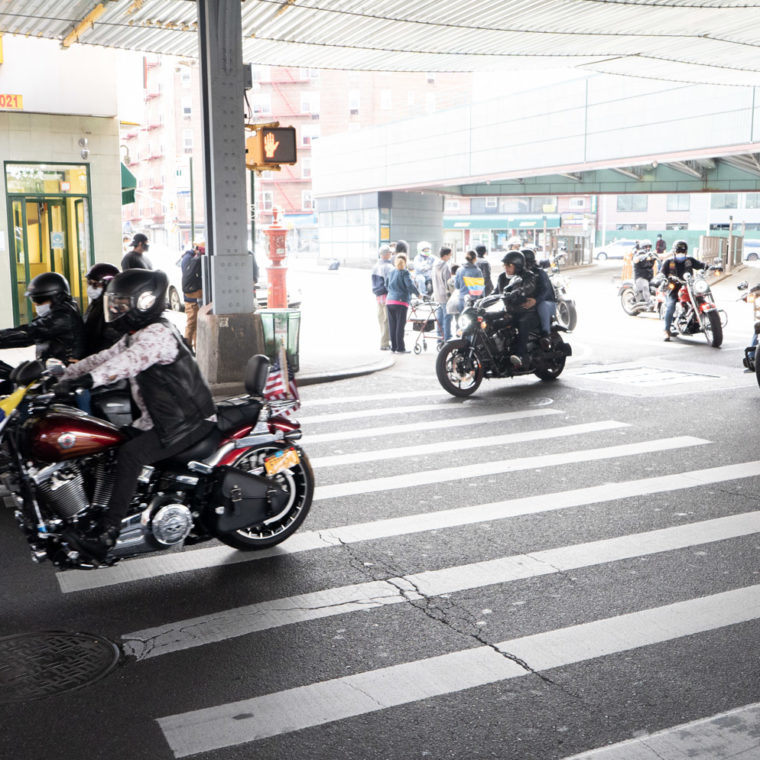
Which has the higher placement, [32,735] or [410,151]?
[410,151]

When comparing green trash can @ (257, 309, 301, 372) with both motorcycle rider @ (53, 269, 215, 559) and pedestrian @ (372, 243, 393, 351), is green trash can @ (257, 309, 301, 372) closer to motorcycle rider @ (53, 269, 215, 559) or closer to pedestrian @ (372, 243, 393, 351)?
pedestrian @ (372, 243, 393, 351)

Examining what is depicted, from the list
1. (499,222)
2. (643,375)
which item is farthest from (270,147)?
(499,222)

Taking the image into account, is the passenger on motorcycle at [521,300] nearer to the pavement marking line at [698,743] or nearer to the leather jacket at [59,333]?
the leather jacket at [59,333]

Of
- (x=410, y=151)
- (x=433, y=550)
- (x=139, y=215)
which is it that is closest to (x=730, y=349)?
(x=433, y=550)

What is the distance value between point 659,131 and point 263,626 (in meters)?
37.3

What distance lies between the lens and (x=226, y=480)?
5.69 metres

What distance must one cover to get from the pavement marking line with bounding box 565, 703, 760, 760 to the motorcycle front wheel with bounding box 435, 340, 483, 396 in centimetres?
838

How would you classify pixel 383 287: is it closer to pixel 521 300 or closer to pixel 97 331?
pixel 521 300

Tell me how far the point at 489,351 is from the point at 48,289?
263 inches

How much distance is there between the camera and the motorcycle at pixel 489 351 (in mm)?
12258

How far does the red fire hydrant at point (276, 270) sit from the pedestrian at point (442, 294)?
284 cm

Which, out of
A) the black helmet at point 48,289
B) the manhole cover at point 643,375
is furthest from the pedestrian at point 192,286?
the black helmet at point 48,289

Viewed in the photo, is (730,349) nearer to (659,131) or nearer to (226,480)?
(226,480)

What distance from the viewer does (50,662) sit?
4.50 metres
